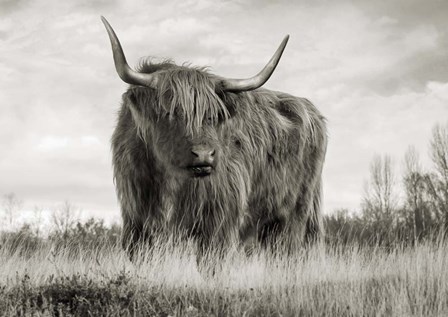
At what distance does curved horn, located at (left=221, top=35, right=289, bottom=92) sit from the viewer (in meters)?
6.91

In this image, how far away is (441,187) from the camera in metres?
26.4

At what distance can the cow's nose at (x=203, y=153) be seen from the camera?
5.73 meters

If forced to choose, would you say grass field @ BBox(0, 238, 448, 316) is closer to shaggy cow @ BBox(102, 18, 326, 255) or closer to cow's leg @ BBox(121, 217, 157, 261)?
cow's leg @ BBox(121, 217, 157, 261)

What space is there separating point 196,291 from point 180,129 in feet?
5.55

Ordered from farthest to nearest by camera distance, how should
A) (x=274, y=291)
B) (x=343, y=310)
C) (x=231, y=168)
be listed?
(x=231, y=168) < (x=274, y=291) < (x=343, y=310)

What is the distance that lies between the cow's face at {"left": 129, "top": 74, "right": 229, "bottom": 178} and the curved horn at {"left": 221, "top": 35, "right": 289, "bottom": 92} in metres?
0.41

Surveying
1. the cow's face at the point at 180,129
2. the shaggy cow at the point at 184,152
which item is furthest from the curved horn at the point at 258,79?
the cow's face at the point at 180,129

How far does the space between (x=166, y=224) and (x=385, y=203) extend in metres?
26.2

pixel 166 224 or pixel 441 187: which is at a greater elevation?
pixel 441 187

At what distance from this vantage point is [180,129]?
6148 millimetres

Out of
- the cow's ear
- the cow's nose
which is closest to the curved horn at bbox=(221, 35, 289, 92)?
the cow's ear

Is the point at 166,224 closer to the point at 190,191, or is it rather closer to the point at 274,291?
the point at 190,191

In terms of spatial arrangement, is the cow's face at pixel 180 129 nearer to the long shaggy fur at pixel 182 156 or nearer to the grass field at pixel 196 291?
the long shaggy fur at pixel 182 156

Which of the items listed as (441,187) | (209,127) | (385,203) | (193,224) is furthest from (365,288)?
(385,203)
